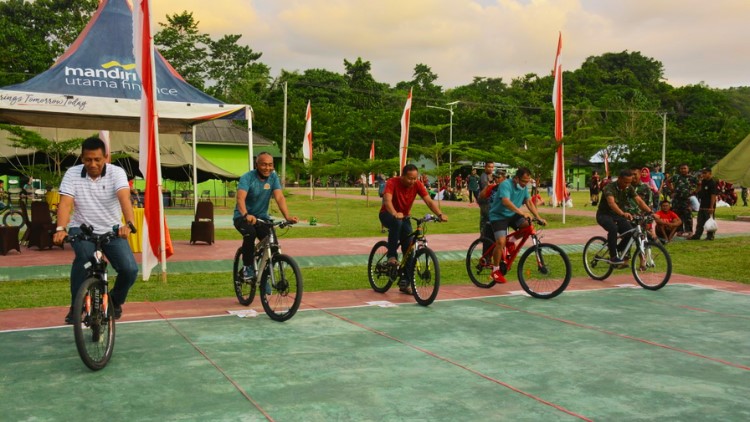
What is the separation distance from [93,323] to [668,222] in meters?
14.4

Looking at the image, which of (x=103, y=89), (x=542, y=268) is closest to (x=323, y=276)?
(x=542, y=268)

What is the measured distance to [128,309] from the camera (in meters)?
8.10

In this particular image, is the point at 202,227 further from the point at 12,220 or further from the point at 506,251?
the point at 506,251

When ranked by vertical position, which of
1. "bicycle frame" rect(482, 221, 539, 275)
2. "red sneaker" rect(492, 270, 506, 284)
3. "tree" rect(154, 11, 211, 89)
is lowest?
"red sneaker" rect(492, 270, 506, 284)

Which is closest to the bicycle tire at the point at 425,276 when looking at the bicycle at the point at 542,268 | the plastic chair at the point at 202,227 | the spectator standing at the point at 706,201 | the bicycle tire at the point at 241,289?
the bicycle at the point at 542,268

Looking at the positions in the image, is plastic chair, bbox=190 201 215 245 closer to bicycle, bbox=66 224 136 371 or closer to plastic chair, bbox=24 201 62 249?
plastic chair, bbox=24 201 62 249

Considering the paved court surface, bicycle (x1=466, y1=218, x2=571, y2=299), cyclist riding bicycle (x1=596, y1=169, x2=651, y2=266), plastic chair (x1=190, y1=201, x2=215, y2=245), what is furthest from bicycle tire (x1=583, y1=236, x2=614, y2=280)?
plastic chair (x1=190, y1=201, x2=215, y2=245)

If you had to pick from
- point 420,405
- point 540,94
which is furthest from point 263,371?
point 540,94

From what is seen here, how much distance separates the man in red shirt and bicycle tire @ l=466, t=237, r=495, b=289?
8.16 metres

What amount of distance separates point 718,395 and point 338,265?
27.6ft

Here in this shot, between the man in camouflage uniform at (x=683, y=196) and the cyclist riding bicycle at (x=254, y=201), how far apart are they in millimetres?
12833

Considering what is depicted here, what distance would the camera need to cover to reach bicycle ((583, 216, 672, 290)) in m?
9.89

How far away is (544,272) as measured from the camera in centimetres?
916

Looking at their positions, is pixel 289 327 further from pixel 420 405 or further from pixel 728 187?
pixel 728 187
